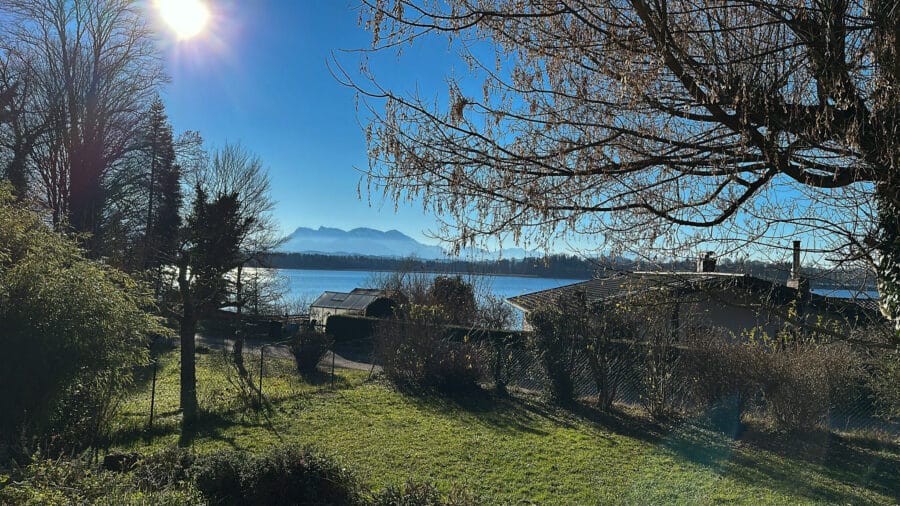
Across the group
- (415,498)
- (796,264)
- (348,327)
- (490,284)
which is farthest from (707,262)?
(348,327)

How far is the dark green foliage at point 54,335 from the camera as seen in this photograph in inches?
186

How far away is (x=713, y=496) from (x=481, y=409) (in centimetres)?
516

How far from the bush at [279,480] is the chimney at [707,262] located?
3.44m

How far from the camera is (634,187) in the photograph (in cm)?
308

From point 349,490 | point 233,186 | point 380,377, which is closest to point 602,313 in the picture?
point 380,377

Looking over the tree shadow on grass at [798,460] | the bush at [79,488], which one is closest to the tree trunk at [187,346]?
the bush at [79,488]

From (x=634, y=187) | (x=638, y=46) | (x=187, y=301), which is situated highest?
(x=638, y=46)

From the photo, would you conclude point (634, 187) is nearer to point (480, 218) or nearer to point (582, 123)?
point (582, 123)

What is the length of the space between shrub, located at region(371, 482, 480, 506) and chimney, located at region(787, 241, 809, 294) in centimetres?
301

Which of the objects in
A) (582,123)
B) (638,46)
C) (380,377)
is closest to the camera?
(638,46)

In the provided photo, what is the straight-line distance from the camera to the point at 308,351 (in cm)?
1530

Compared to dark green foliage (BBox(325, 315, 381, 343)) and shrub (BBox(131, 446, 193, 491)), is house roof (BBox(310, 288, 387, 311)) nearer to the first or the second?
dark green foliage (BBox(325, 315, 381, 343))

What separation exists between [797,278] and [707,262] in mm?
641

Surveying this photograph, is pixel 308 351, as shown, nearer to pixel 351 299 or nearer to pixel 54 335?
pixel 54 335
